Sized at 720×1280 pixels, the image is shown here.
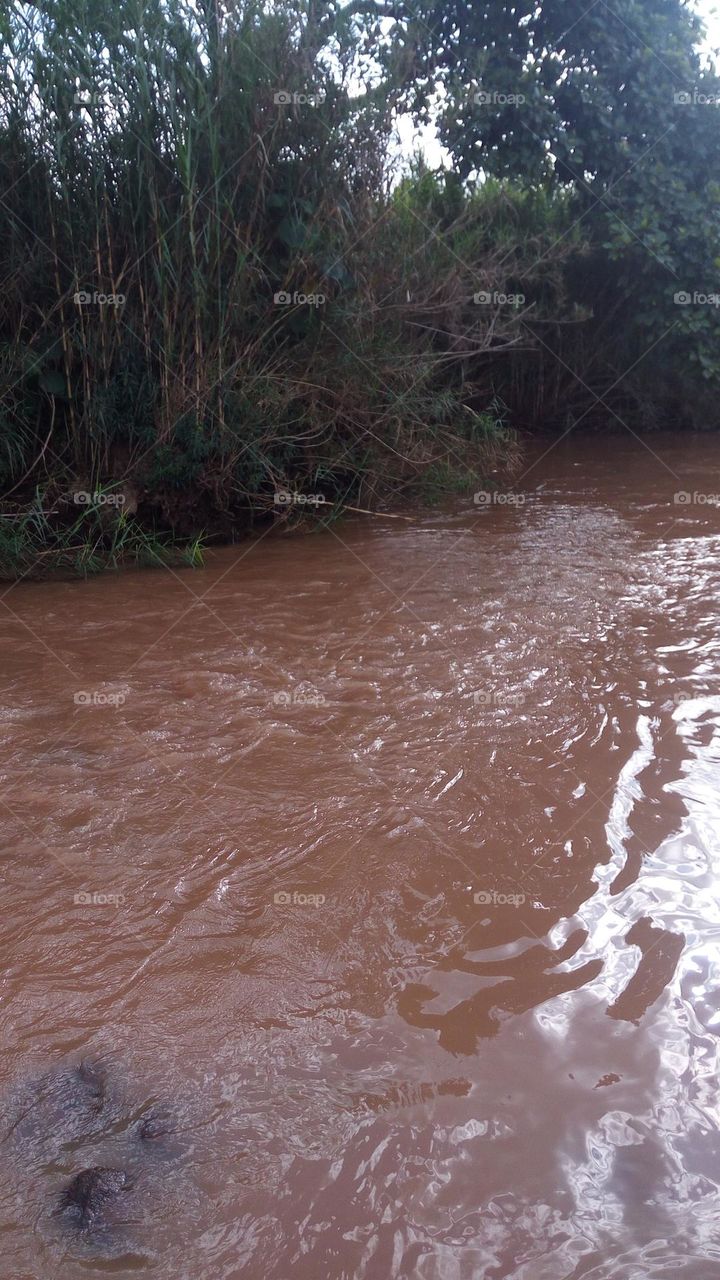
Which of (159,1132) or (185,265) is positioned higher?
(185,265)

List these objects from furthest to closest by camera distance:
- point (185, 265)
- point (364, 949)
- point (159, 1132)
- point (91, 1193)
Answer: point (185, 265) < point (364, 949) < point (159, 1132) < point (91, 1193)

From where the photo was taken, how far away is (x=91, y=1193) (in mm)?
1728

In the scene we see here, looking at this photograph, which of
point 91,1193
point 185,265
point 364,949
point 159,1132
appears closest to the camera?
point 91,1193

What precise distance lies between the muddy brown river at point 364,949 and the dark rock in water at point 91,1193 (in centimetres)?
1

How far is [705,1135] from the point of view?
1.86 m

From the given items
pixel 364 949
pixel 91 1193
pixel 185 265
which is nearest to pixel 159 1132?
pixel 91 1193

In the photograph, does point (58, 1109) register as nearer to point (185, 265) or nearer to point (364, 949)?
point (364, 949)

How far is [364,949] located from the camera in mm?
2367

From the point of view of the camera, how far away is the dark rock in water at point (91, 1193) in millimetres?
1686

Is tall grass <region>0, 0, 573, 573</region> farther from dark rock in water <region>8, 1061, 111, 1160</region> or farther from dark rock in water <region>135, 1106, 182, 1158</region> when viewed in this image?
dark rock in water <region>135, 1106, 182, 1158</region>

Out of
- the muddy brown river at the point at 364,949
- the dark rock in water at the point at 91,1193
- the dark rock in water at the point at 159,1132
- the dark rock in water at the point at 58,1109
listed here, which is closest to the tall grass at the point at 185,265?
the muddy brown river at the point at 364,949

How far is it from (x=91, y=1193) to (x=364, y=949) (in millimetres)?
839

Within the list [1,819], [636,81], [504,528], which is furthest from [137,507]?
[636,81]

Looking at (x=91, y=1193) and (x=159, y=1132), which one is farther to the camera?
(x=159, y=1132)
